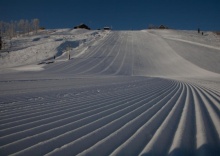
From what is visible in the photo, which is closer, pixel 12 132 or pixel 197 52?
pixel 12 132

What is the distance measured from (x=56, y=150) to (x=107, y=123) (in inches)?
60.6

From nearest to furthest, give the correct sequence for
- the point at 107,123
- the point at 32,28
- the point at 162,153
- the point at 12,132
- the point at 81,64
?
the point at 162,153 → the point at 12,132 → the point at 107,123 → the point at 81,64 → the point at 32,28

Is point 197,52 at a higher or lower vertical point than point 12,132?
higher

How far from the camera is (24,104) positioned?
6.32 metres

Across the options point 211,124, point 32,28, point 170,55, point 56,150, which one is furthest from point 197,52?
point 32,28

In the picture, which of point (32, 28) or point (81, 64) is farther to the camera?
point (32, 28)

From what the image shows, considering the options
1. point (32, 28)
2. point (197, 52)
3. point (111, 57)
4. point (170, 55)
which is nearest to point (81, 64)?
point (111, 57)

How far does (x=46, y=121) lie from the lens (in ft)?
15.1

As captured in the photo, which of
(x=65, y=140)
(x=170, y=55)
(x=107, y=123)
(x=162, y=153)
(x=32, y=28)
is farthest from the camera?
(x=32, y=28)

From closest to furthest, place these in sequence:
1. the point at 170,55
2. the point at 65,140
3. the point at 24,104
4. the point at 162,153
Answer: the point at 162,153 < the point at 65,140 < the point at 24,104 < the point at 170,55

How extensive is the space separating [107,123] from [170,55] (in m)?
36.7

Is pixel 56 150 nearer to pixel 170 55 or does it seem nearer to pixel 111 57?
pixel 111 57

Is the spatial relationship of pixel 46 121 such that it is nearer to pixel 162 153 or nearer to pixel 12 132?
pixel 12 132

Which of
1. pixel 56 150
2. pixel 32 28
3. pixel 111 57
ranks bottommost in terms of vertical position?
pixel 56 150
